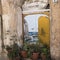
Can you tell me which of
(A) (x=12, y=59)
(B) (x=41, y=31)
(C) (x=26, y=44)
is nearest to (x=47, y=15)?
(B) (x=41, y=31)

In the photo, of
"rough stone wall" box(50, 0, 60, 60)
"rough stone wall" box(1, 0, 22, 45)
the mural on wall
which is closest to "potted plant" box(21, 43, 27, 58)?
the mural on wall

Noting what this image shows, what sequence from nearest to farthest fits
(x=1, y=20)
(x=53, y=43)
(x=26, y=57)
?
1. (x=53, y=43)
2. (x=26, y=57)
3. (x=1, y=20)

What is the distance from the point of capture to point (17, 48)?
39.3 ft

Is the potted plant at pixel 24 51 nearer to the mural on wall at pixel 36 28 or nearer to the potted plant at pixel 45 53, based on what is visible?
the mural on wall at pixel 36 28

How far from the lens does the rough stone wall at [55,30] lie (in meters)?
10.8

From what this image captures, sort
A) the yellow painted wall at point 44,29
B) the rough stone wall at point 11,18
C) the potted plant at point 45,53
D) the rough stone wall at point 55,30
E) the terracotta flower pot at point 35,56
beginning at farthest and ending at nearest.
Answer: the rough stone wall at point 11,18, the yellow painted wall at point 44,29, the terracotta flower pot at point 35,56, the potted plant at point 45,53, the rough stone wall at point 55,30

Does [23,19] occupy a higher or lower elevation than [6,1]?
lower

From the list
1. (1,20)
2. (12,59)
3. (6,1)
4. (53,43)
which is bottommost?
(12,59)

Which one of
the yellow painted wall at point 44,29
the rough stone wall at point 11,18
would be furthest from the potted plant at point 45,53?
the rough stone wall at point 11,18

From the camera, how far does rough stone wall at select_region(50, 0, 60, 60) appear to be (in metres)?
10.8

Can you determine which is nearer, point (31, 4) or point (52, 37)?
point (52, 37)

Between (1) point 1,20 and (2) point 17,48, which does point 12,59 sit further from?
(1) point 1,20

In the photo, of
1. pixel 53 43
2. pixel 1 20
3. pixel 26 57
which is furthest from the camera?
pixel 1 20

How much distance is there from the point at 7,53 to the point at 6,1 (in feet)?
7.91
